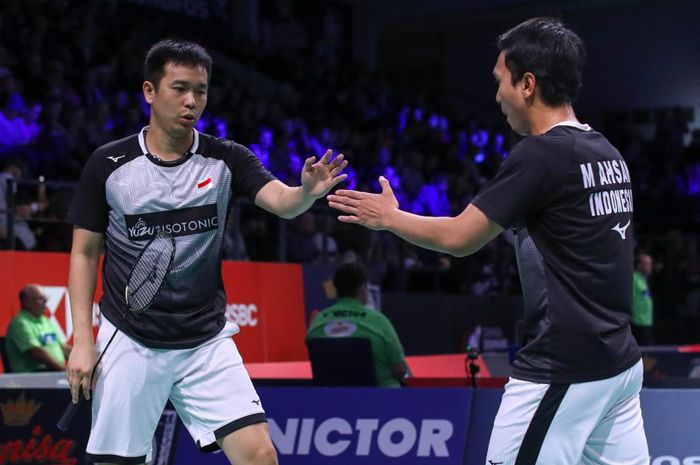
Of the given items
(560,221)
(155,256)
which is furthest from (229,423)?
(560,221)

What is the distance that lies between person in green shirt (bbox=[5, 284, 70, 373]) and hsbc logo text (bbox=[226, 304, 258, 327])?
2.34 m

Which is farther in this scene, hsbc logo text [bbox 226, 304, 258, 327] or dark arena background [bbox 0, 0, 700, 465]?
hsbc logo text [bbox 226, 304, 258, 327]

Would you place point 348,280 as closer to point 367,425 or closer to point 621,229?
point 367,425

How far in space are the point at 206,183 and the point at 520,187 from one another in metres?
1.32

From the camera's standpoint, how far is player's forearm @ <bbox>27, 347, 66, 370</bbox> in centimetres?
808

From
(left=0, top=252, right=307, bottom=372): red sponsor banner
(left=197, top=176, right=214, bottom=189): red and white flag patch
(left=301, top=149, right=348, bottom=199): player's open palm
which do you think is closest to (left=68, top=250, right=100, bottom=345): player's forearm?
(left=197, top=176, right=214, bottom=189): red and white flag patch

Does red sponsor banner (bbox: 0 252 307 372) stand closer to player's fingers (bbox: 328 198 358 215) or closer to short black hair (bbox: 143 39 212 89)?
short black hair (bbox: 143 39 212 89)

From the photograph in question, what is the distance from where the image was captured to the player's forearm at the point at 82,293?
369 centimetres

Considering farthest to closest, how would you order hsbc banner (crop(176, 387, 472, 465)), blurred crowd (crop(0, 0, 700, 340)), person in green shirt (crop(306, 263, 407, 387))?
blurred crowd (crop(0, 0, 700, 340)), person in green shirt (crop(306, 263, 407, 387)), hsbc banner (crop(176, 387, 472, 465))

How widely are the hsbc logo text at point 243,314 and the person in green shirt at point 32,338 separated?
2.34 metres

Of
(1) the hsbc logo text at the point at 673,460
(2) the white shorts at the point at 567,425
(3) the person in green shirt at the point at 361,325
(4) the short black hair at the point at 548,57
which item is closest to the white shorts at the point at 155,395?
(2) the white shorts at the point at 567,425

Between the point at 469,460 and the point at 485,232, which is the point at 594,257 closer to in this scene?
the point at 485,232

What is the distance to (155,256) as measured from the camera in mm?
3707

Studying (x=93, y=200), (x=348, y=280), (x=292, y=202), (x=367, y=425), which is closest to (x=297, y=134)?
(x=348, y=280)
